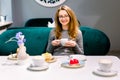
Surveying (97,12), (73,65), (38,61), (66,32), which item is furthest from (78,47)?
(97,12)

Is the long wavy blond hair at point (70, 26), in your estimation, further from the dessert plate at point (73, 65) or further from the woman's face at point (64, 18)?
the dessert plate at point (73, 65)

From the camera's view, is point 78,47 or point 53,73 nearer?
point 53,73

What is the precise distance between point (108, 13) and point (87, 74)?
432 centimetres

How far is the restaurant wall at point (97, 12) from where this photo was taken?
18.4ft

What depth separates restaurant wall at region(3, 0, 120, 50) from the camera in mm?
5598

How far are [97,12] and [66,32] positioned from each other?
11.4 feet

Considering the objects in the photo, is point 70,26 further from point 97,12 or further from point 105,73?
point 97,12

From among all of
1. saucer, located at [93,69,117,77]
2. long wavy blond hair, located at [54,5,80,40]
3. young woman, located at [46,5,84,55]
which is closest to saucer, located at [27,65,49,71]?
saucer, located at [93,69,117,77]

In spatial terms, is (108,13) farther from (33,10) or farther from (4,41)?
(4,41)

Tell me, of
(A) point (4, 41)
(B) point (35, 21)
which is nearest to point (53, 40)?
(A) point (4, 41)

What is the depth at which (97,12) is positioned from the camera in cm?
564

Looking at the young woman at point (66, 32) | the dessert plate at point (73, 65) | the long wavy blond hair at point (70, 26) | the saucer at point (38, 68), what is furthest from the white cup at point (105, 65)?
the long wavy blond hair at point (70, 26)

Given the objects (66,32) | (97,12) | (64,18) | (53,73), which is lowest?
(53,73)

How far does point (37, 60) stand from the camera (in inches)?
62.8
